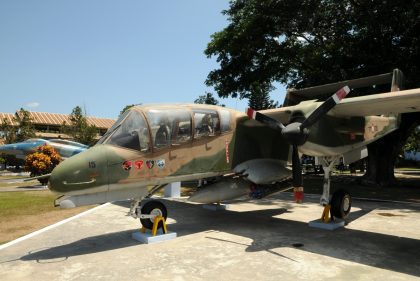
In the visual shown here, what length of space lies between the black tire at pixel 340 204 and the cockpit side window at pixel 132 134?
688 centimetres

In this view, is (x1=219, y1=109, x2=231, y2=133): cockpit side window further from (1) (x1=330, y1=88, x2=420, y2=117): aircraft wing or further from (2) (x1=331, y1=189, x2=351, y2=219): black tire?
(2) (x1=331, y1=189, x2=351, y2=219): black tire

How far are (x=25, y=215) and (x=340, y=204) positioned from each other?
12.6 metres

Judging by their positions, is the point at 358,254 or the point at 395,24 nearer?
the point at 358,254

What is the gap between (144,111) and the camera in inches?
398

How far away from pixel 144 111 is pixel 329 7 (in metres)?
20.1

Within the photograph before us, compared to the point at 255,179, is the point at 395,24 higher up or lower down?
higher up

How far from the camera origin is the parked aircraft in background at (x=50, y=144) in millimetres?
36688

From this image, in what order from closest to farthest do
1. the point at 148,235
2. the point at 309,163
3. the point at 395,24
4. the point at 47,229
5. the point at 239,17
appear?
the point at 148,235 → the point at 47,229 → the point at 395,24 → the point at 239,17 → the point at 309,163

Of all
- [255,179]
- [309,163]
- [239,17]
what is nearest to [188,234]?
[255,179]

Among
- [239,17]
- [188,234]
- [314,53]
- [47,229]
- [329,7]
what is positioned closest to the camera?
[188,234]

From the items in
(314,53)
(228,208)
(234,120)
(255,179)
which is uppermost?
(314,53)

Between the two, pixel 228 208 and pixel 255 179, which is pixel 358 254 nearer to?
pixel 255 179

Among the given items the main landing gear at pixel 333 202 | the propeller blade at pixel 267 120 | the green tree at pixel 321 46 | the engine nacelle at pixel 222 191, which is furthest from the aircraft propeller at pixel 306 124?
the green tree at pixel 321 46

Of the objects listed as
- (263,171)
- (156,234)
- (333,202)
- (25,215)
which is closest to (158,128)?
(156,234)
